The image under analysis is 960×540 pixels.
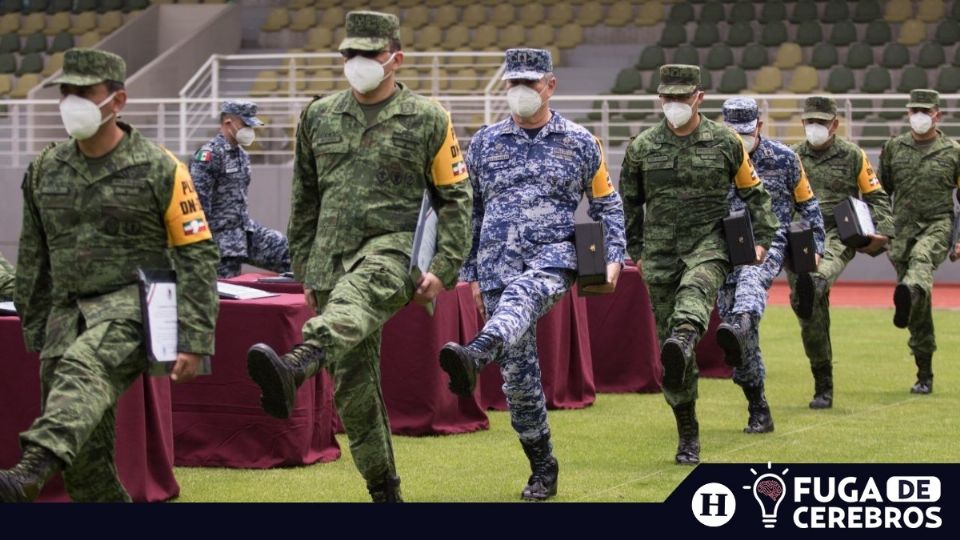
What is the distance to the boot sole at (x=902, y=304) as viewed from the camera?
11258 millimetres

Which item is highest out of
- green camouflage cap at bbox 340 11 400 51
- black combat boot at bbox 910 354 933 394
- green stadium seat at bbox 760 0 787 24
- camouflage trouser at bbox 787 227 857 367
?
green stadium seat at bbox 760 0 787 24

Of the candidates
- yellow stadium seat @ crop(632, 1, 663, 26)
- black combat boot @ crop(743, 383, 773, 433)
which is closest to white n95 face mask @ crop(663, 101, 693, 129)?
black combat boot @ crop(743, 383, 773, 433)

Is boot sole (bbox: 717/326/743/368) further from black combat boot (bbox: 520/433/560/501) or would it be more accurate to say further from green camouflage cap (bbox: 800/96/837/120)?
green camouflage cap (bbox: 800/96/837/120)

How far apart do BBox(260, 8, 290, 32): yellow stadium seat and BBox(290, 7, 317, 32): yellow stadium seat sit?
0.11m

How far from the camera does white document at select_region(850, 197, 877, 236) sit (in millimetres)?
10945

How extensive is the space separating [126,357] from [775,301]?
577 inches

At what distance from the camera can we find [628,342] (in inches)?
463

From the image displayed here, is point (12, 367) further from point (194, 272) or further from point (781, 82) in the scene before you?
point (781, 82)

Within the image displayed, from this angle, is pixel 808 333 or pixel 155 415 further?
pixel 808 333

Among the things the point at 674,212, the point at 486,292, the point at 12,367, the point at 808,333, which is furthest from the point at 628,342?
the point at 12,367

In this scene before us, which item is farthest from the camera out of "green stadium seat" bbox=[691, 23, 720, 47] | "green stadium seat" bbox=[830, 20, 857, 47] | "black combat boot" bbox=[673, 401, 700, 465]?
"green stadium seat" bbox=[691, 23, 720, 47]

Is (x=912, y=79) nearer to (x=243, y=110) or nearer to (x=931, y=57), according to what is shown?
(x=931, y=57)

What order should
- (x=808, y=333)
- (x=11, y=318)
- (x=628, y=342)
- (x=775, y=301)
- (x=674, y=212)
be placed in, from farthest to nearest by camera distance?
(x=775, y=301)
(x=628, y=342)
(x=808, y=333)
(x=674, y=212)
(x=11, y=318)

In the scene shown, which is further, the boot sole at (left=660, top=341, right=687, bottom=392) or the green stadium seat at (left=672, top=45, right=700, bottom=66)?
the green stadium seat at (left=672, top=45, right=700, bottom=66)
